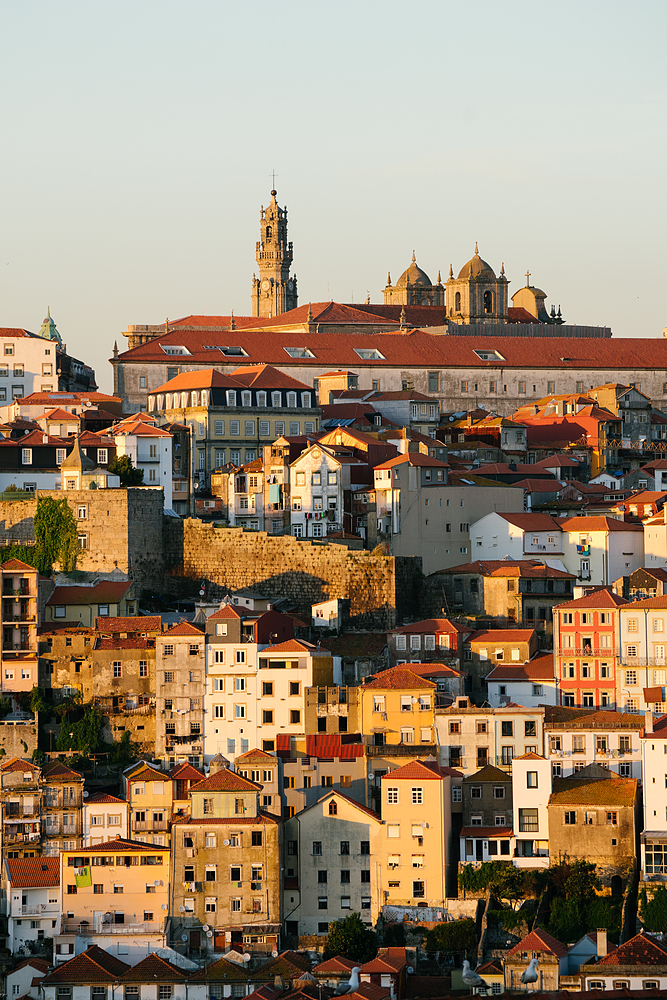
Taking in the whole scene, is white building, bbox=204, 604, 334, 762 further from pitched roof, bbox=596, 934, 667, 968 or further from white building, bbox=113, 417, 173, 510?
white building, bbox=113, 417, 173, 510

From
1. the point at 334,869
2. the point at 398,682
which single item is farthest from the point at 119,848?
the point at 398,682

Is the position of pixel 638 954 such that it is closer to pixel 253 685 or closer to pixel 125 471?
pixel 253 685

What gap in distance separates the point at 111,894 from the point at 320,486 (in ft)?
69.4

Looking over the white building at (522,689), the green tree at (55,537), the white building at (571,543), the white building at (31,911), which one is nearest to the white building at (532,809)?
the white building at (522,689)

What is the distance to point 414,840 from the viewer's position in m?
57.8

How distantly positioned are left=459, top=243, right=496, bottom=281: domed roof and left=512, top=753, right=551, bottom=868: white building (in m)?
68.9

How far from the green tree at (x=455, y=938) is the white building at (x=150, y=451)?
25955 millimetres

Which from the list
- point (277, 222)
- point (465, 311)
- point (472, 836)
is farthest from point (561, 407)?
point (277, 222)

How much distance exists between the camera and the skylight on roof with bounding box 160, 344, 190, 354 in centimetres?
9856

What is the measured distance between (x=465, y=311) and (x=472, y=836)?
68461 mm

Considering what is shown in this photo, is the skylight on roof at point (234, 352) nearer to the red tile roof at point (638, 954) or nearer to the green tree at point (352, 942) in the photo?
the green tree at point (352, 942)

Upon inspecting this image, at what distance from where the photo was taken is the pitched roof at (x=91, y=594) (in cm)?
6955

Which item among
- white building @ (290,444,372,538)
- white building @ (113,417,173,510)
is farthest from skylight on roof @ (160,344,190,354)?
white building @ (290,444,372,538)

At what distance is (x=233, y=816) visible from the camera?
5803cm
